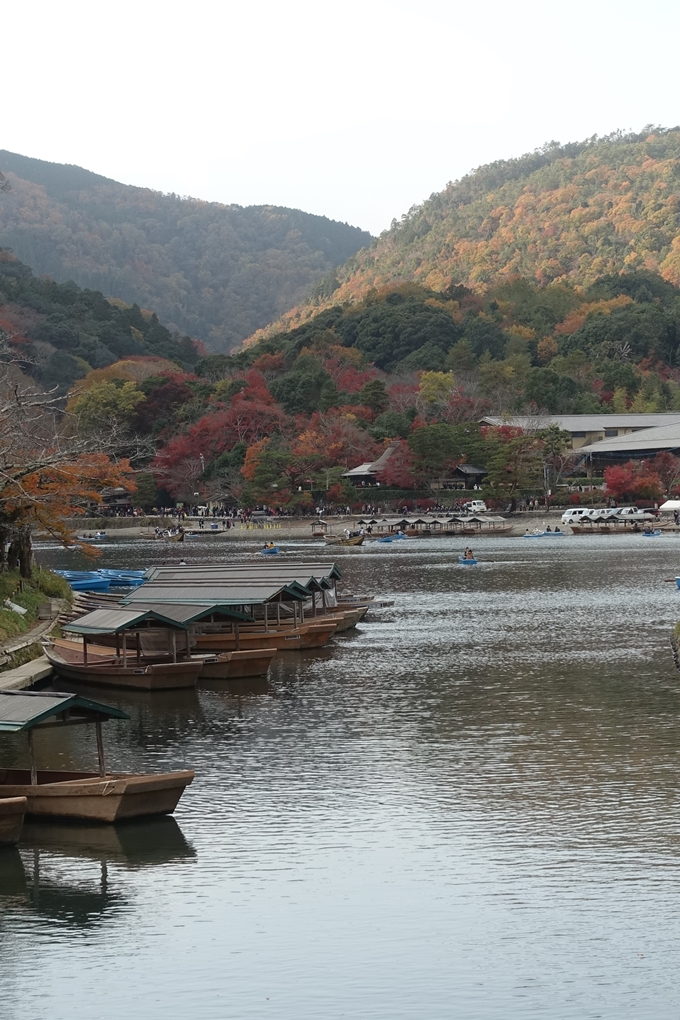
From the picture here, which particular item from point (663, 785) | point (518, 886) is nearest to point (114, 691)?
point (663, 785)

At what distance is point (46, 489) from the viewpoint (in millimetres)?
37281

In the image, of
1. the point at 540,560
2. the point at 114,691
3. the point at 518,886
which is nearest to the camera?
the point at 518,886

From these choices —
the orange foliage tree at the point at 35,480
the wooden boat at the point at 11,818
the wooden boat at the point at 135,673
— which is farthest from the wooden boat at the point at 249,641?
the wooden boat at the point at 11,818

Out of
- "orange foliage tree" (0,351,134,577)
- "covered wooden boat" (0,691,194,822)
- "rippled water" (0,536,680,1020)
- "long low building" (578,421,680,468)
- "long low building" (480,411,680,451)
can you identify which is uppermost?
"long low building" (480,411,680,451)

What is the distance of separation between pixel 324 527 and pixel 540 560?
36.0 m

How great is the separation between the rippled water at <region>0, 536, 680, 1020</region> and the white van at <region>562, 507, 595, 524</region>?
219 ft

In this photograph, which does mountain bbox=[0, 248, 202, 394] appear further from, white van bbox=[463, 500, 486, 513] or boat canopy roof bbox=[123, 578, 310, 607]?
boat canopy roof bbox=[123, 578, 310, 607]

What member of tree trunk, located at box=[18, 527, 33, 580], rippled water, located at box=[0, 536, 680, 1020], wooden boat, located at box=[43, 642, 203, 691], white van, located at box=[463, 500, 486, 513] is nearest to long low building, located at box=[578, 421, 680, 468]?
white van, located at box=[463, 500, 486, 513]

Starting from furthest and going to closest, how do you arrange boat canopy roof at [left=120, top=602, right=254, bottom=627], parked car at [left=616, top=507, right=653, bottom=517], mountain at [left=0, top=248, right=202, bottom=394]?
mountain at [left=0, top=248, right=202, bottom=394] → parked car at [left=616, top=507, right=653, bottom=517] → boat canopy roof at [left=120, top=602, right=254, bottom=627]

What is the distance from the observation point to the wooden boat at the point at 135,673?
27797mm

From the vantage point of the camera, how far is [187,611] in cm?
3019

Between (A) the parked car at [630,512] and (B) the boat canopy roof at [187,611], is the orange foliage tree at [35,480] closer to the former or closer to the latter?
(B) the boat canopy roof at [187,611]

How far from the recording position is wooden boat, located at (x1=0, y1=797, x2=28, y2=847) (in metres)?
15.9

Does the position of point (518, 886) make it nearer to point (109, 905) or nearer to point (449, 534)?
point (109, 905)
